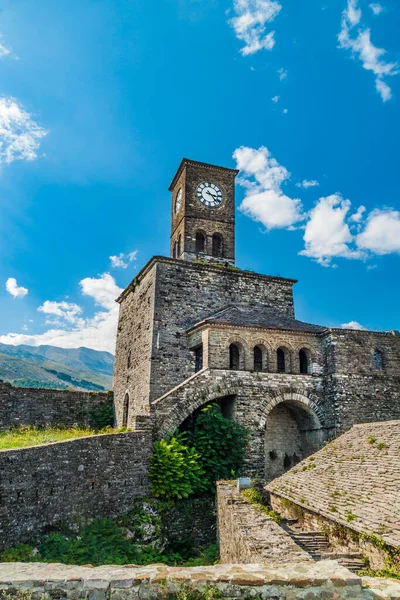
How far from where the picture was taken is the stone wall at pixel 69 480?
1108 cm

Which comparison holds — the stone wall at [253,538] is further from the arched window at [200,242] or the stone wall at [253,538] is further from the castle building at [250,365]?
the arched window at [200,242]

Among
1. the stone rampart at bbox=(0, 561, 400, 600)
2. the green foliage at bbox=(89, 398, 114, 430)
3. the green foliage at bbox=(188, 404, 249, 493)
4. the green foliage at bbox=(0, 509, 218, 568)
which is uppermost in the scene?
the green foliage at bbox=(89, 398, 114, 430)

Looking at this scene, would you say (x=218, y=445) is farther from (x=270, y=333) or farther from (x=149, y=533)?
(x=270, y=333)

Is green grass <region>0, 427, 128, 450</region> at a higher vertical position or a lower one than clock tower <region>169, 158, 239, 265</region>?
lower

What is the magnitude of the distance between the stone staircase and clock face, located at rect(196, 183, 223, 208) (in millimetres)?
19513

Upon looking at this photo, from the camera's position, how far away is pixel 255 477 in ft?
55.8

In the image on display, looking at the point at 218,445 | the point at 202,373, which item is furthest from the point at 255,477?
the point at 202,373

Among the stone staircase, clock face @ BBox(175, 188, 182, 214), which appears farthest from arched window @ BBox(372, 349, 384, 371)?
clock face @ BBox(175, 188, 182, 214)

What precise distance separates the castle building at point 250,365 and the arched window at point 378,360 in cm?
5

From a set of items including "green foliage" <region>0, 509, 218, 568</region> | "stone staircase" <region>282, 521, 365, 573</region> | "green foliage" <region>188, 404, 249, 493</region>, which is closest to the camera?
"stone staircase" <region>282, 521, 365, 573</region>

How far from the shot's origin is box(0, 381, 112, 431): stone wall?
20.8 m

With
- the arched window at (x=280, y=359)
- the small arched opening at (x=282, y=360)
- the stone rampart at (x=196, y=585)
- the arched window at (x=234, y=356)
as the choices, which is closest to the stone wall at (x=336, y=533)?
the stone rampart at (x=196, y=585)

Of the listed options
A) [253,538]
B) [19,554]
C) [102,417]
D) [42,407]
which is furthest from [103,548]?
[102,417]

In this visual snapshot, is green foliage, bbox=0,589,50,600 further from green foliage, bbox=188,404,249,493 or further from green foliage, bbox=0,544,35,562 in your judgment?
green foliage, bbox=188,404,249,493
